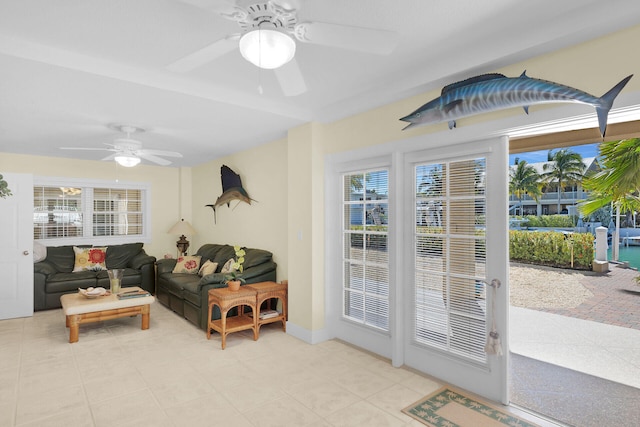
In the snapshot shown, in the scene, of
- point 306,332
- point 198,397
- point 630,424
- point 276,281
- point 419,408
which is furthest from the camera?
point 276,281

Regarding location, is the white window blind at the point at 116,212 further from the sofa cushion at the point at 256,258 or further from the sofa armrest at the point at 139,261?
the sofa cushion at the point at 256,258

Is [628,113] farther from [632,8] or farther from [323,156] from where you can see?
[323,156]

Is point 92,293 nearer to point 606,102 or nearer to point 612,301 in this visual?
point 606,102

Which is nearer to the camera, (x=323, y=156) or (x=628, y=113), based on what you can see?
(x=628, y=113)

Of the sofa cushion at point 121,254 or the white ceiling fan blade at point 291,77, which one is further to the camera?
the sofa cushion at point 121,254

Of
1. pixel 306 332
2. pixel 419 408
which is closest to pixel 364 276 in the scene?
pixel 306 332

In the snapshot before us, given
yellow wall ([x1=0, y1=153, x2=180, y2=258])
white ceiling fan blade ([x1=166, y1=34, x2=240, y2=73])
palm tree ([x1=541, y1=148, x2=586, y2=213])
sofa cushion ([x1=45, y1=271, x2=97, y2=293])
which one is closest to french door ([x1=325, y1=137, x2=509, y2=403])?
white ceiling fan blade ([x1=166, y1=34, x2=240, y2=73])

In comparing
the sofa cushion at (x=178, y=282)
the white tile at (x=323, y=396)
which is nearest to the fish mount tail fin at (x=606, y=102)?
the white tile at (x=323, y=396)

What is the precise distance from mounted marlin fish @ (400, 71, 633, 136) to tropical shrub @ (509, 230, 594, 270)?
445 cm

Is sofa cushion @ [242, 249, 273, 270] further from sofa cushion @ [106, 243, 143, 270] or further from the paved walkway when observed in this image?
the paved walkway

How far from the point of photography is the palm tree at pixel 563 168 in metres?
4.94

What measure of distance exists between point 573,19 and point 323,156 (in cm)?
244

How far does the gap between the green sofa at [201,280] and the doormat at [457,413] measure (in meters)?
2.50

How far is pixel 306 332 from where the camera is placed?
383cm
